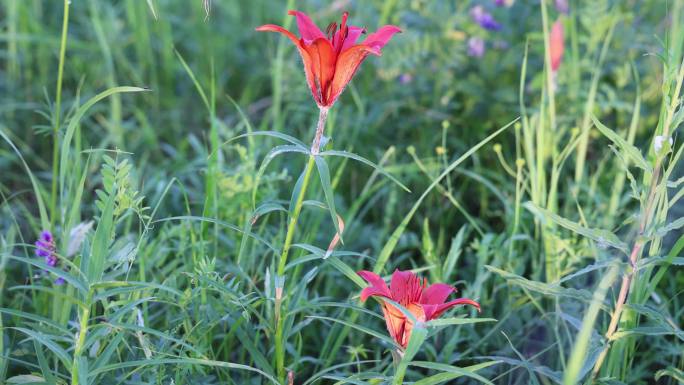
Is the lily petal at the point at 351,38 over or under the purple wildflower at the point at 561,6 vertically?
under

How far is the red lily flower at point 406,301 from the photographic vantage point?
1354 mm

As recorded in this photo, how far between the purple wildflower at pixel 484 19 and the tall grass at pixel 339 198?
1.4 inches

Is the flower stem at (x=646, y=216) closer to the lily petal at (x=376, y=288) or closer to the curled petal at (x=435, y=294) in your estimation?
the curled petal at (x=435, y=294)

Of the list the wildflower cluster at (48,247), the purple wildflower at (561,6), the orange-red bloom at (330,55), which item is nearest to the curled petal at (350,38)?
the orange-red bloom at (330,55)

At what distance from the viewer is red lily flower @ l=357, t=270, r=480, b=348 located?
4.44 ft

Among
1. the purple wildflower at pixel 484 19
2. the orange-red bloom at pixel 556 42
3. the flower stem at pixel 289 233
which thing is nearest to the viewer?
the flower stem at pixel 289 233

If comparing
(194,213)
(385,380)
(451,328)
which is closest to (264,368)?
(385,380)

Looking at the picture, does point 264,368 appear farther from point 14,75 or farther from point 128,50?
point 128,50

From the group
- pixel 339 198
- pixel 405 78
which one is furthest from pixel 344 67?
pixel 405 78

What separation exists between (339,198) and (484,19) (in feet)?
2.93

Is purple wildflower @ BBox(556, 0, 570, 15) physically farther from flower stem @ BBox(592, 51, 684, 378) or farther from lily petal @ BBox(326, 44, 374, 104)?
lily petal @ BBox(326, 44, 374, 104)

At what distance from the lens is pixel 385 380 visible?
1425 mm

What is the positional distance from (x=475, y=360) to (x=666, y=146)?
30.0 inches

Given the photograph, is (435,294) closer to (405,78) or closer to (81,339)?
(81,339)
